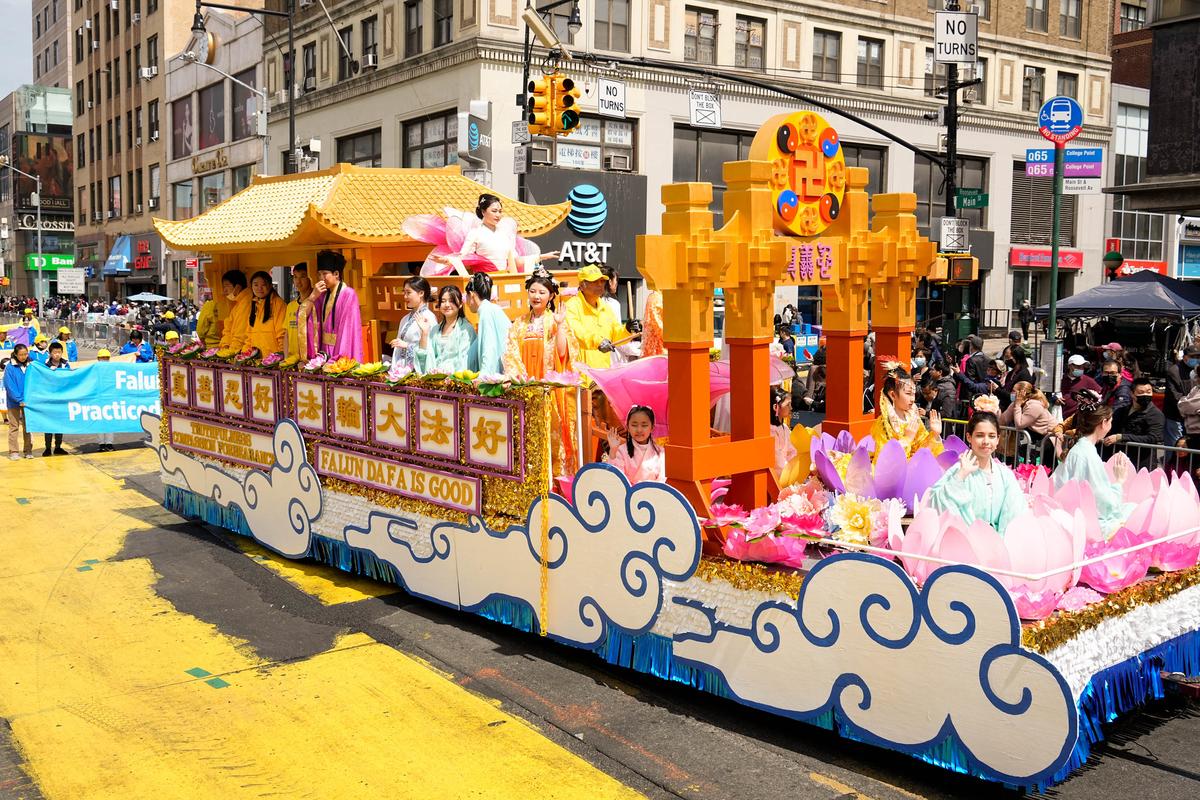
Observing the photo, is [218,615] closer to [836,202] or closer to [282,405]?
[282,405]

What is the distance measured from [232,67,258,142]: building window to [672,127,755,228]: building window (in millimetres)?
17307

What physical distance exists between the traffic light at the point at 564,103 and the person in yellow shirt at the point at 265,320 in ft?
22.2

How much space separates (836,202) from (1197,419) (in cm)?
569

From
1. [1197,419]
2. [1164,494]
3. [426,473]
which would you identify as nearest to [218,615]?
[426,473]

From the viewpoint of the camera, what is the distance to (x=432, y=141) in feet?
97.9

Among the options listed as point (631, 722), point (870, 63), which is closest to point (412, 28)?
point (870, 63)

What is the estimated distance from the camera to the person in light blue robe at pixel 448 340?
801cm

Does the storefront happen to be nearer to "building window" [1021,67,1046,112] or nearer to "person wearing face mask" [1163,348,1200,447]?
"building window" [1021,67,1046,112]

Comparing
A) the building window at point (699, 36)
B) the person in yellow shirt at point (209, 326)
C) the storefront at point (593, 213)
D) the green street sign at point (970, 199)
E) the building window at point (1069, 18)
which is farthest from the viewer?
the building window at point (1069, 18)

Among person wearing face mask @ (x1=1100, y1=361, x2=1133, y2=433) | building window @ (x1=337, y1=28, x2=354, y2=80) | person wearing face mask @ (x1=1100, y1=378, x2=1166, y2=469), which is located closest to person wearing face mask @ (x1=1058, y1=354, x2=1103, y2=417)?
person wearing face mask @ (x1=1100, y1=361, x2=1133, y2=433)

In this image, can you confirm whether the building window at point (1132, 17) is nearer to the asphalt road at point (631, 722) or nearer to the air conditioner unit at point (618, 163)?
the air conditioner unit at point (618, 163)

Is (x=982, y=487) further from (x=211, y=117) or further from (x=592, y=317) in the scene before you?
(x=211, y=117)

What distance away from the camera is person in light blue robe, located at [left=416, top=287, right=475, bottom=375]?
8008 millimetres

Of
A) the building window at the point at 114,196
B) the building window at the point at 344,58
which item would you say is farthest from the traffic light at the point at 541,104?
the building window at the point at 114,196
